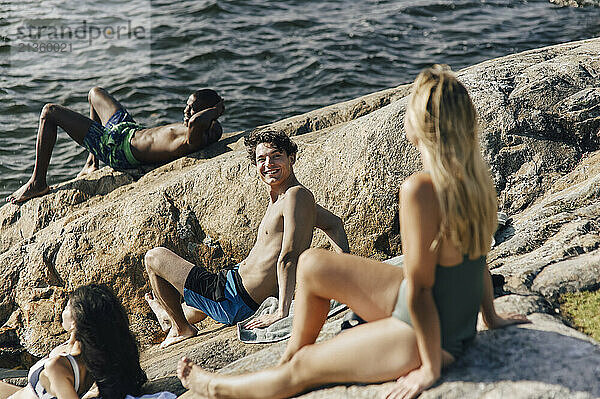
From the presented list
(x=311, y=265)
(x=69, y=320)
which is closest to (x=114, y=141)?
(x=69, y=320)

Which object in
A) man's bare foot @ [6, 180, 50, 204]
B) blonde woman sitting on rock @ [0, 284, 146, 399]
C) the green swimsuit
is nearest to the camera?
the green swimsuit

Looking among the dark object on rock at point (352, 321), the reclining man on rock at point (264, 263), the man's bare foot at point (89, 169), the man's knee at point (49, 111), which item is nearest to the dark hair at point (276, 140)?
the reclining man on rock at point (264, 263)

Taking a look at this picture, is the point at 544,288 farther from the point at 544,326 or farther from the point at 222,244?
the point at 222,244

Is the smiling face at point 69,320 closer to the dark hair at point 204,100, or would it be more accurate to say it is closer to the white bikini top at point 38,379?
the white bikini top at point 38,379

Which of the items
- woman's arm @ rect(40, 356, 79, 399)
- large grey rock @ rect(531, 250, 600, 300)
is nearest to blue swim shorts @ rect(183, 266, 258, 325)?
woman's arm @ rect(40, 356, 79, 399)

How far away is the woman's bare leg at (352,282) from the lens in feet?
10.5

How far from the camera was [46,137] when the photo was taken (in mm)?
7512

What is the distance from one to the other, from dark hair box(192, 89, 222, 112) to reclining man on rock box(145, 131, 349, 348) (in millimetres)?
2121

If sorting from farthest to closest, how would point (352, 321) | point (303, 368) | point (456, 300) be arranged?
1. point (352, 321)
2. point (303, 368)
3. point (456, 300)

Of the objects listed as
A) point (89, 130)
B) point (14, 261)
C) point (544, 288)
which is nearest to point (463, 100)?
point (544, 288)

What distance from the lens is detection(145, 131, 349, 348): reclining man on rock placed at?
4582 mm

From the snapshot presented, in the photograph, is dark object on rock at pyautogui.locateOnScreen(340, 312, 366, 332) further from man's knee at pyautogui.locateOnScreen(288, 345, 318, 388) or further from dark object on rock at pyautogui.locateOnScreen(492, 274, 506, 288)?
dark object on rock at pyautogui.locateOnScreen(492, 274, 506, 288)

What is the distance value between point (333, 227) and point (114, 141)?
3.44 m

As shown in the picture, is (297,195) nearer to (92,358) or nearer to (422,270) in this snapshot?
(92,358)
